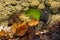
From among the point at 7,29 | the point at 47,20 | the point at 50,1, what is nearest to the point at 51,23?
the point at 47,20

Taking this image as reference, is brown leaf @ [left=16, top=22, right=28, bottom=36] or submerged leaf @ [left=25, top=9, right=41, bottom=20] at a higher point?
submerged leaf @ [left=25, top=9, right=41, bottom=20]

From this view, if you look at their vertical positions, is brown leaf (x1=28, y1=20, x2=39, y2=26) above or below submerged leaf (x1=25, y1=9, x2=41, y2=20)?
below

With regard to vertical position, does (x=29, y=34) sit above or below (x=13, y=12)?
below

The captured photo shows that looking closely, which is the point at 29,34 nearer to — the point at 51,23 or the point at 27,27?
the point at 27,27

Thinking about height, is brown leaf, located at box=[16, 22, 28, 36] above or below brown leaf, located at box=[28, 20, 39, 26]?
below

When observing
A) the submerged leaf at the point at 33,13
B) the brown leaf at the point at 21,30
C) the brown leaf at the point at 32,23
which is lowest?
the brown leaf at the point at 21,30

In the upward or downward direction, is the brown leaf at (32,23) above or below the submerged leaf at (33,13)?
below

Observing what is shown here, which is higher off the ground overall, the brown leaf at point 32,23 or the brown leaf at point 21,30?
the brown leaf at point 32,23

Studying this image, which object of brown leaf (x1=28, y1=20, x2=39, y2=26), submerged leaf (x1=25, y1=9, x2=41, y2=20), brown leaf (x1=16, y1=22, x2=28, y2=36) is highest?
submerged leaf (x1=25, y1=9, x2=41, y2=20)

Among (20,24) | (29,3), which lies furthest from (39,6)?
(20,24)
